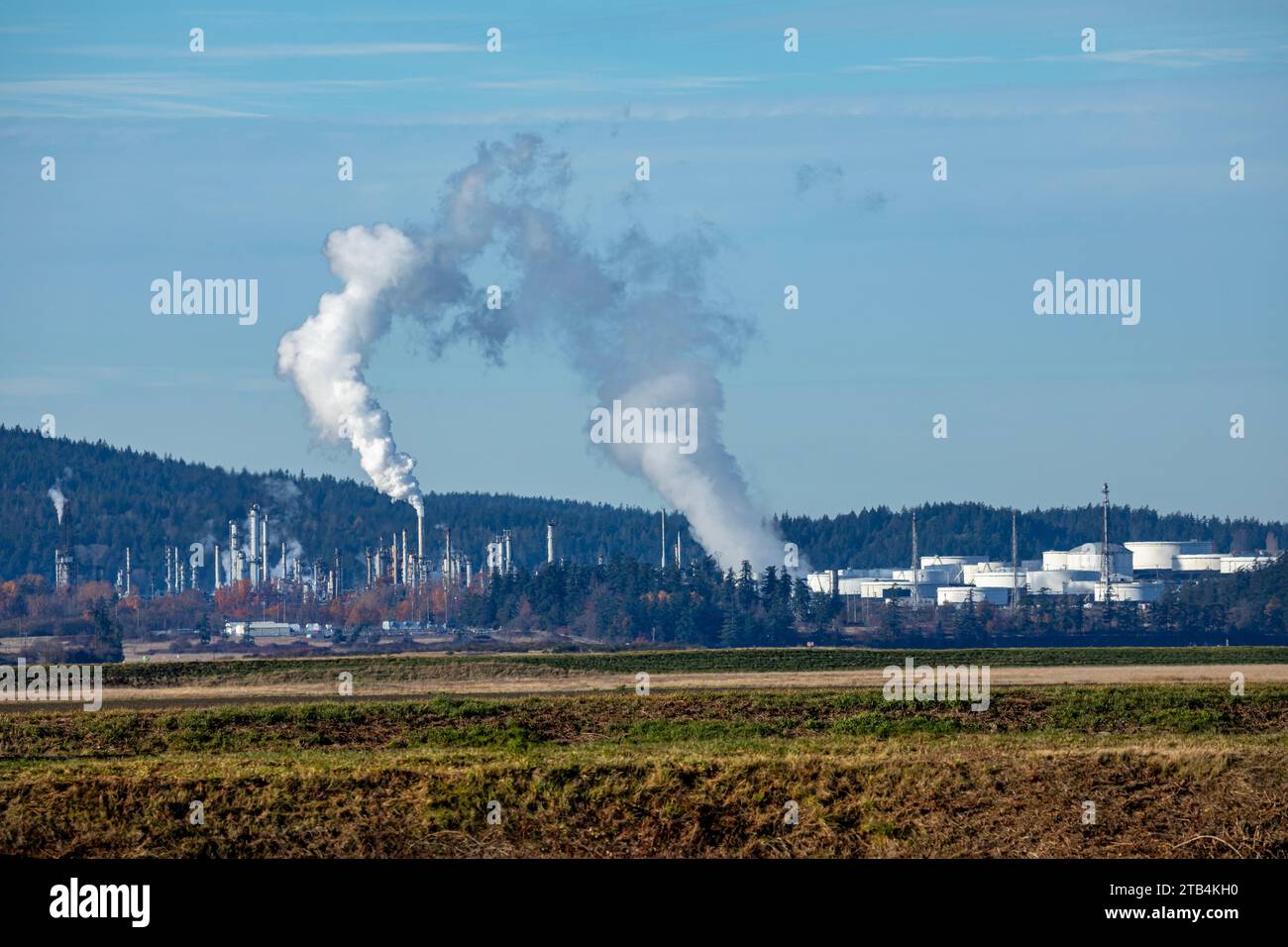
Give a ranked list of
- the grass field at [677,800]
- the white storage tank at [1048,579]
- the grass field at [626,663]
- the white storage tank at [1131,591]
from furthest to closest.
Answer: the white storage tank at [1048,579]
the white storage tank at [1131,591]
the grass field at [626,663]
the grass field at [677,800]

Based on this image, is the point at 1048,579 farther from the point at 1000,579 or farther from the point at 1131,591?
the point at 1131,591

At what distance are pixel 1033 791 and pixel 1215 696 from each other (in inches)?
1015

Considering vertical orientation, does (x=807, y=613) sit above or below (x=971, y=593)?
below

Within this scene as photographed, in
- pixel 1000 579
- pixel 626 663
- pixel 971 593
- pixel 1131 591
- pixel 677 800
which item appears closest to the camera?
pixel 677 800

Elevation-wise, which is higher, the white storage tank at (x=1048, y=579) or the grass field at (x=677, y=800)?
the white storage tank at (x=1048, y=579)

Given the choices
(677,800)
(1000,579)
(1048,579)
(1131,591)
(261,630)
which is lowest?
(261,630)

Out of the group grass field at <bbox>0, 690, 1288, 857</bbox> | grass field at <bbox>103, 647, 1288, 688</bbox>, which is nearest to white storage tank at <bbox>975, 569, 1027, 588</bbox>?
grass field at <bbox>103, 647, 1288, 688</bbox>

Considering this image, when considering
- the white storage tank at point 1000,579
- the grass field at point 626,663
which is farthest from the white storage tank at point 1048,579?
the grass field at point 626,663

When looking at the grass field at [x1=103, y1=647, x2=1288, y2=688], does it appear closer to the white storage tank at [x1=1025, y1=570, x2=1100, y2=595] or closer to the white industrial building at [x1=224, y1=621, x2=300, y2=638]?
the white industrial building at [x1=224, y1=621, x2=300, y2=638]

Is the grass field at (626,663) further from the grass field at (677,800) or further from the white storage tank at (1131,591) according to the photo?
the white storage tank at (1131,591)

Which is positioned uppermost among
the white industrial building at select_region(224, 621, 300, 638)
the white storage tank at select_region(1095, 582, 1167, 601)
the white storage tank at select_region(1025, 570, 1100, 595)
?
the white storage tank at select_region(1025, 570, 1100, 595)

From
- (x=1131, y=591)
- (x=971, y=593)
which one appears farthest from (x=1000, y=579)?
(x=971, y=593)

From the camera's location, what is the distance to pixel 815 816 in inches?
1167

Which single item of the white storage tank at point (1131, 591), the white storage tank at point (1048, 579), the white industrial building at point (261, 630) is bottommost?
the white industrial building at point (261, 630)
